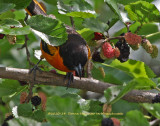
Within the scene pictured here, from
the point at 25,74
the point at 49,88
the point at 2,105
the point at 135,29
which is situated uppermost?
the point at 135,29

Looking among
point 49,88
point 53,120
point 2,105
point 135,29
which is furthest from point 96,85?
point 2,105

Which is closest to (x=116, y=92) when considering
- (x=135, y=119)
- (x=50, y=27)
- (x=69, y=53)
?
(x=135, y=119)

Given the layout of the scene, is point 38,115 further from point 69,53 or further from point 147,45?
point 147,45

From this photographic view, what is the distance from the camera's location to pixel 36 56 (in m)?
2.51

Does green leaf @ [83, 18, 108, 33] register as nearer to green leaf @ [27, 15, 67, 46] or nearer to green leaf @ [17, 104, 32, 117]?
green leaf @ [27, 15, 67, 46]

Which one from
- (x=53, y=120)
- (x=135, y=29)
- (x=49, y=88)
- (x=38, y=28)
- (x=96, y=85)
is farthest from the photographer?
(x=49, y=88)

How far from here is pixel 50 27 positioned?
1.78 metres

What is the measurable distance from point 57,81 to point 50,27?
1.55ft

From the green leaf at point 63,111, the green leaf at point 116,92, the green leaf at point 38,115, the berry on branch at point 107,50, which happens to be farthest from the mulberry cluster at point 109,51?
the green leaf at point 63,111

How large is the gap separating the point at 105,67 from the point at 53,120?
4.67 feet

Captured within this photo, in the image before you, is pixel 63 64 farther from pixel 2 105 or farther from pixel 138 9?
pixel 2 105

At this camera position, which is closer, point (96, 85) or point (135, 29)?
point (96, 85)

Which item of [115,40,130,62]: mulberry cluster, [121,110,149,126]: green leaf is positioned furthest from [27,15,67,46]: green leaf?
[121,110,149,126]: green leaf

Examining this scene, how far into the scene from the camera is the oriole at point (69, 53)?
230 cm
